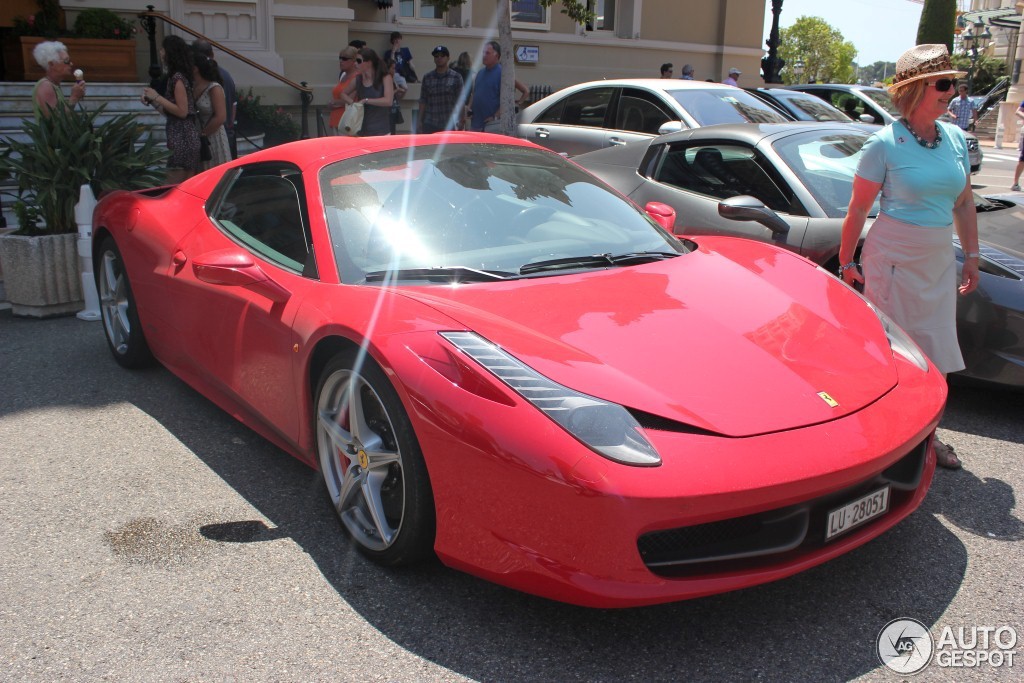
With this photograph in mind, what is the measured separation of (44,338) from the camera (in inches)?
231

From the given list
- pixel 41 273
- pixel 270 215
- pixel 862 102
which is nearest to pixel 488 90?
pixel 41 273

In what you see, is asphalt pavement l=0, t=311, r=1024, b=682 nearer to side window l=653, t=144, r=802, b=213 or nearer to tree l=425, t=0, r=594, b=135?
side window l=653, t=144, r=802, b=213

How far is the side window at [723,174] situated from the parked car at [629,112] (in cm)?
221

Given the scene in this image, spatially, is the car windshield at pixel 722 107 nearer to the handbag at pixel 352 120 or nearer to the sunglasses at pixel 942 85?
the handbag at pixel 352 120

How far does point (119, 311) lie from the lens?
16.6 feet

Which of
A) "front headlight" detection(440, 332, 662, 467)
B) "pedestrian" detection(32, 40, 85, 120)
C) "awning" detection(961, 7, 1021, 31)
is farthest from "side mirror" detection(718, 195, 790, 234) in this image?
"awning" detection(961, 7, 1021, 31)

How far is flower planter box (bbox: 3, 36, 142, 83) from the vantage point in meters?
12.0

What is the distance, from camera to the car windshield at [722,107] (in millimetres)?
8586

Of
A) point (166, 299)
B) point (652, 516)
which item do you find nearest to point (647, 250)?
point (652, 516)

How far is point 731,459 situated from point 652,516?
10.8 inches

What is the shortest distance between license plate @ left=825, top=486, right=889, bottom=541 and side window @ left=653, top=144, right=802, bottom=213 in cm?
284

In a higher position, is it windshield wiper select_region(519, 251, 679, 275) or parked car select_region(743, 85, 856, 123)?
parked car select_region(743, 85, 856, 123)

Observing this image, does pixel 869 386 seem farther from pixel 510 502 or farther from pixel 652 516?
pixel 510 502

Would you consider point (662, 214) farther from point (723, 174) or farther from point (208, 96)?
point (208, 96)
